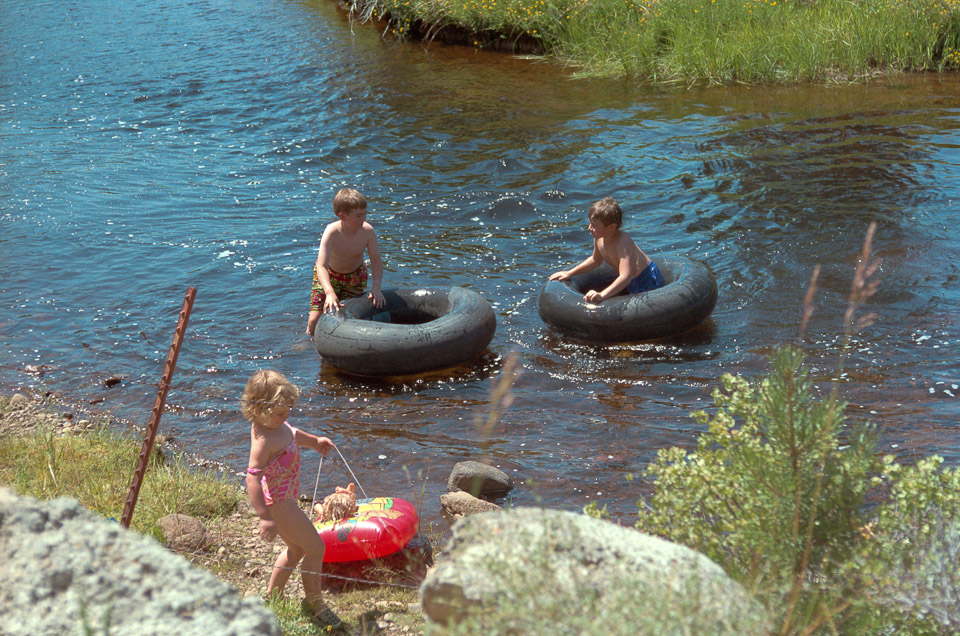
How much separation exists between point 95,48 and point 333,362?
54.8ft

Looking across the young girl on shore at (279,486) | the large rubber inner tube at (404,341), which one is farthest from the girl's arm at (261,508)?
the large rubber inner tube at (404,341)

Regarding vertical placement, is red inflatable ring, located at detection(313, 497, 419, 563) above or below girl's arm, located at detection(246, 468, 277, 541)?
below

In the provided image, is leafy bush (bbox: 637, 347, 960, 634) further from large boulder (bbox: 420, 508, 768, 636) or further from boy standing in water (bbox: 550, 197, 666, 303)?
boy standing in water (bbox: 550, 197, 666, 303)

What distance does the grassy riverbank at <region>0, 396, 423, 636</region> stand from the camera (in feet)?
14.5

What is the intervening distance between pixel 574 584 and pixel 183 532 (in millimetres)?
2991

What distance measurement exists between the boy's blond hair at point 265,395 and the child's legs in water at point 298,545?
0.49 meters

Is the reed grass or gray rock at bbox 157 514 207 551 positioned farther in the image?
the reed grass

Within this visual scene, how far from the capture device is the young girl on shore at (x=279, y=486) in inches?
173

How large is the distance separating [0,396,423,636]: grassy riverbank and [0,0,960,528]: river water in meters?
0.61

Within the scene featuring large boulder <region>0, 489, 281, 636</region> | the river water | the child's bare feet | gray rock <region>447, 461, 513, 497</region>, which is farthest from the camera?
the river water

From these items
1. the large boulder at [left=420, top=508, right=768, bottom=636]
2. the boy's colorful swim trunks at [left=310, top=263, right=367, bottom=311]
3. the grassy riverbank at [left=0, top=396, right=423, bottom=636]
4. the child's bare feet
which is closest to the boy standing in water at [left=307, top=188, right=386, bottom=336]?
the boy's colorful swim trunks at [left=310, top=263, right=367, bottom=311]

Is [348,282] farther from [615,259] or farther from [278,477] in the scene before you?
[278,477]

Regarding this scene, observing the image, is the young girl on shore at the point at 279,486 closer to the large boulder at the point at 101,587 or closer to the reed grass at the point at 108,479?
the reed grass at the point at 108,479

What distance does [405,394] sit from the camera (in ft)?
24.1
